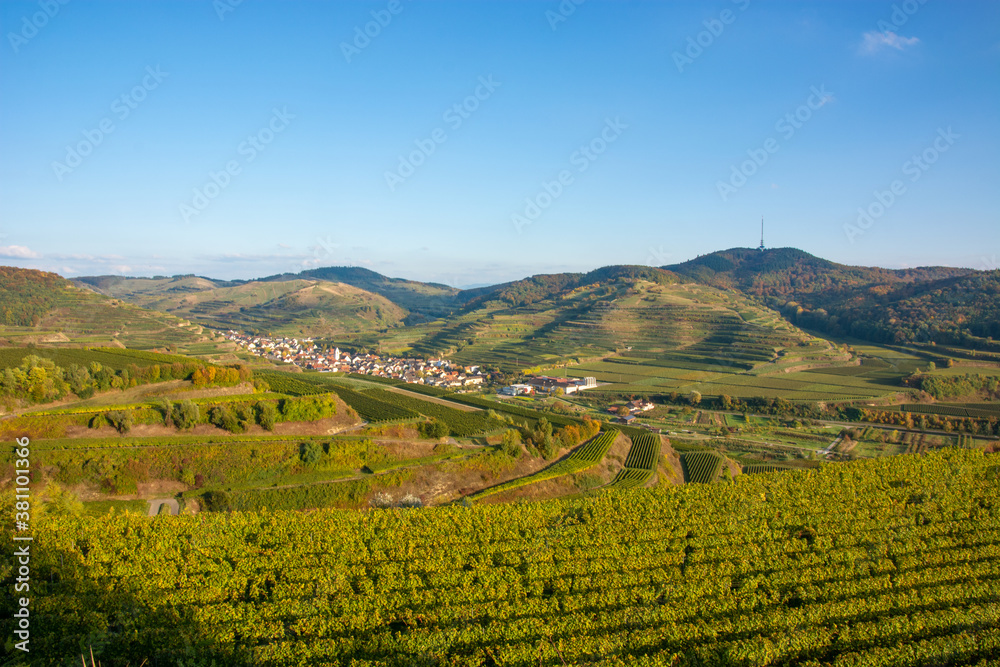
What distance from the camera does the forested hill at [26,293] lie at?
7225 cm

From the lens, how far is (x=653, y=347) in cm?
9925

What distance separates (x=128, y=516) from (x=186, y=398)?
13.7 m

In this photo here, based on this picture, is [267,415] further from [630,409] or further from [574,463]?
[630,409]

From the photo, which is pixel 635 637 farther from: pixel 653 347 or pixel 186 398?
pixel 653 347

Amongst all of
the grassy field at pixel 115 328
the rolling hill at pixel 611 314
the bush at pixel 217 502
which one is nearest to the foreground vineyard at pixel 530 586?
the bush at pixel 217 502

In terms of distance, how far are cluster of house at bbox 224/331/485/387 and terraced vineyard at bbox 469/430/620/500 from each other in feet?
122

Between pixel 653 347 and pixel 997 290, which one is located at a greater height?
pixel 997 290

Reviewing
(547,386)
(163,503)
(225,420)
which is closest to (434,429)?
(225,420)

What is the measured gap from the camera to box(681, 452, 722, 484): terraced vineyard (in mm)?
38188

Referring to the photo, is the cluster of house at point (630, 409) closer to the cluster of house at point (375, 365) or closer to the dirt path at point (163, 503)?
the cluster of house at point (375, 365)

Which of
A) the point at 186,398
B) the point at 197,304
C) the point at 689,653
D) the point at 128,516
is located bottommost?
the point at 689,653

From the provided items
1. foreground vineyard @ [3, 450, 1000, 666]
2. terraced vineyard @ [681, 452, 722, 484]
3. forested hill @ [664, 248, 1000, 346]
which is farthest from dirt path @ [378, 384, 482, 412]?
forested hill @ [664, 248, 1000, 346]

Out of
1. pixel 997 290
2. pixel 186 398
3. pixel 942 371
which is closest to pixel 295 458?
pixel 186 398

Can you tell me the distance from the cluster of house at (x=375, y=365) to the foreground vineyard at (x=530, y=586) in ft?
180
